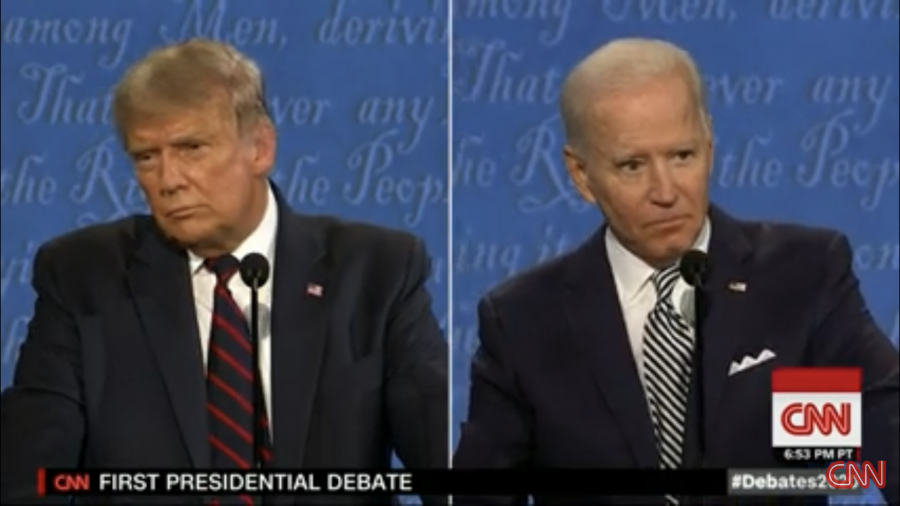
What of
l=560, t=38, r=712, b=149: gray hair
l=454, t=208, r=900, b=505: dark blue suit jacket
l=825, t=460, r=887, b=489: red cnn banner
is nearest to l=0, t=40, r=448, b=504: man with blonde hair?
l=454, t=208, r=900, b=505: dark blue suit jacket

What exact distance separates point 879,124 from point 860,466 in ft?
1.90

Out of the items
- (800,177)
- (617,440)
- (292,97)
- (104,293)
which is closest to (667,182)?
(800,177)

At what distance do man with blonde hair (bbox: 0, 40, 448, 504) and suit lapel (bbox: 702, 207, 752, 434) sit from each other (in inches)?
17.6

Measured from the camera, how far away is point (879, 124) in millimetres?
3299

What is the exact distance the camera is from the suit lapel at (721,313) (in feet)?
10.7

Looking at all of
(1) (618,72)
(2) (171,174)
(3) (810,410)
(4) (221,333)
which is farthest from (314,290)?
(3) (810,410)

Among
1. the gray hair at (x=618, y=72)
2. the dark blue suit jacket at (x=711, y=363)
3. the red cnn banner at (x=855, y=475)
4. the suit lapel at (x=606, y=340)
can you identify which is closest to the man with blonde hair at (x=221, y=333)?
the dark blue suit jacket at (x=711, y=363)

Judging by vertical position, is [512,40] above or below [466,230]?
above

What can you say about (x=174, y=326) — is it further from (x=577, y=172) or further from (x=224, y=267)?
(x=577, y=172)

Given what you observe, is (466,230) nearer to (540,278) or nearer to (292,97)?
(540,278)

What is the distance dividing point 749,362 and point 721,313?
9 centimetres

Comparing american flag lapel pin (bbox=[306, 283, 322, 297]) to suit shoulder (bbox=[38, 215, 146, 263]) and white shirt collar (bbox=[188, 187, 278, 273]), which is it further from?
suit shoulder (bbox=[38, 215, 146, 263])

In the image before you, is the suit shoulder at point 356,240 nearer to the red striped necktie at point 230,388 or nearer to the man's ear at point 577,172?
the red striped necktie at point 230,388

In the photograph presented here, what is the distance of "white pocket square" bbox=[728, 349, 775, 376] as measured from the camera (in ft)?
10.7
